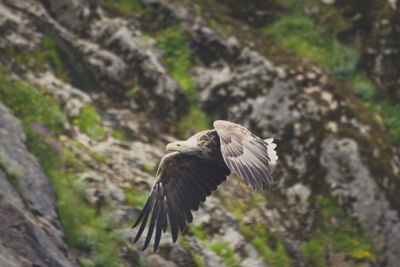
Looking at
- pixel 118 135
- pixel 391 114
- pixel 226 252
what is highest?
pixel 391 114

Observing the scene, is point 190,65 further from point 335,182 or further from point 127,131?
point 335,182

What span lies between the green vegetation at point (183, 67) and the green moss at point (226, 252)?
3128 millimetres

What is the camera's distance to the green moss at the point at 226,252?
9141 mm

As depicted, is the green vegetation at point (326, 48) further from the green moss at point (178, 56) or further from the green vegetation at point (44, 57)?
the green vegetation at point (44, 57)

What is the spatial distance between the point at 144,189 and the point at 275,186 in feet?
9.38

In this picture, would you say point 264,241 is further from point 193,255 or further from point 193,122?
point 193,122

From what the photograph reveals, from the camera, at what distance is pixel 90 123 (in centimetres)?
1085

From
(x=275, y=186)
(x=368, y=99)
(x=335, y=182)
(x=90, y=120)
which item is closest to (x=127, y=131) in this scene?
(x=90, y=120)

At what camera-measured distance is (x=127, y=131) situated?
1115cm

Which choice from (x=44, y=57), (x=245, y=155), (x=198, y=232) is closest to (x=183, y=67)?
(x=44, y=57)

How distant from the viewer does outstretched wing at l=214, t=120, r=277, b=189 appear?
245 inches

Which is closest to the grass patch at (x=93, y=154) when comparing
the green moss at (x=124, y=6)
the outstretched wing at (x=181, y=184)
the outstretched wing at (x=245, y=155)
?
the outstretched wing at (x=181, y=184)

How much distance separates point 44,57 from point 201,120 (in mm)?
3693

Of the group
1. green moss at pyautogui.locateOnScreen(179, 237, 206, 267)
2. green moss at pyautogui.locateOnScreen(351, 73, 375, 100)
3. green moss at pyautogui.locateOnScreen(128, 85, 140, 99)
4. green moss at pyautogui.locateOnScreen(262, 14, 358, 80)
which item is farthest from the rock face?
green moss at pyautogui.locateOnScreen(351, 73, 375, 100)
